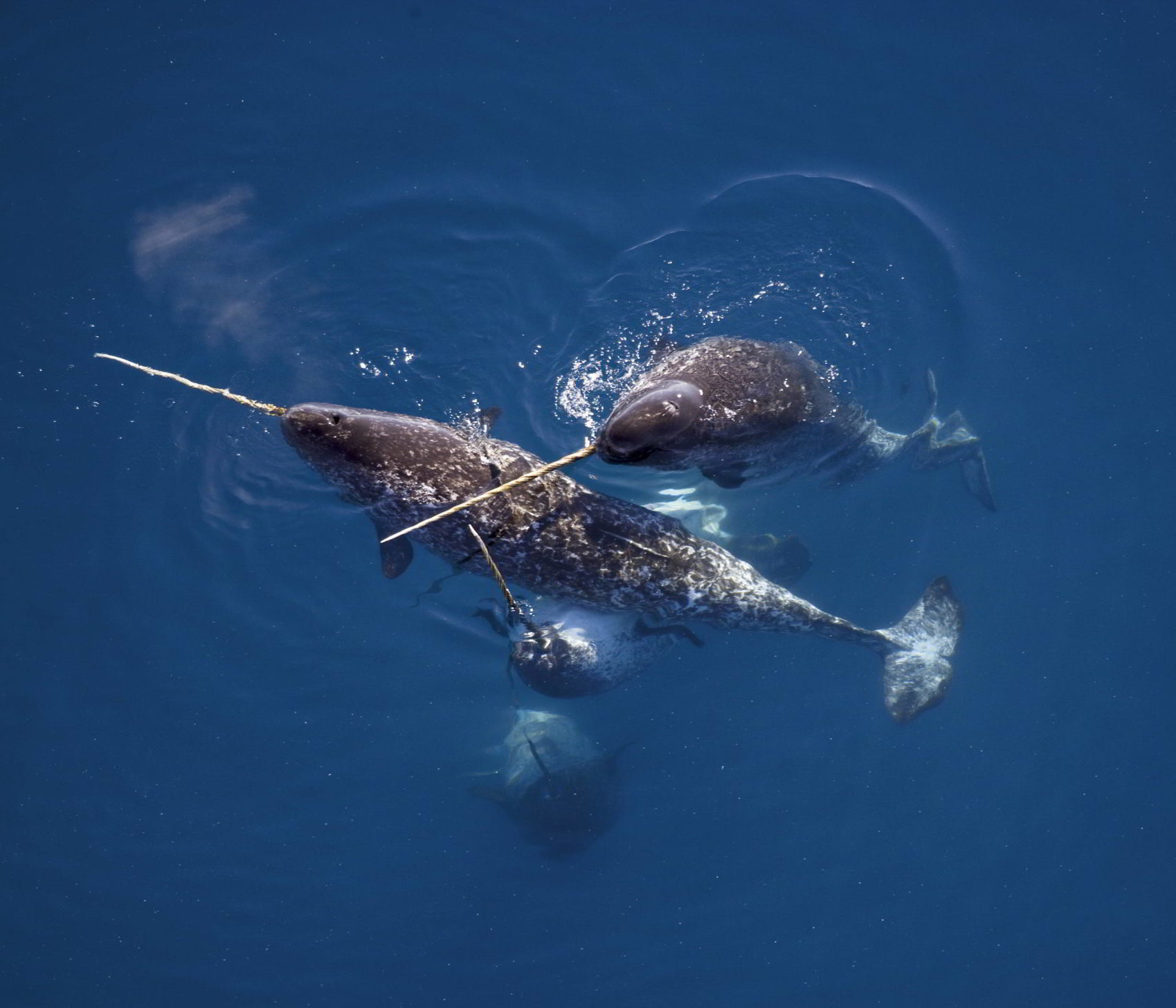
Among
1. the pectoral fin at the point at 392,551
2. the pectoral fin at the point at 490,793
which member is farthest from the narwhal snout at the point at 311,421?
the pectoral fin at the point at 490,793

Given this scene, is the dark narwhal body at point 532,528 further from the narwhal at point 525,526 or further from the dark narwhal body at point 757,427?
the dark narwhal body at point 757,427

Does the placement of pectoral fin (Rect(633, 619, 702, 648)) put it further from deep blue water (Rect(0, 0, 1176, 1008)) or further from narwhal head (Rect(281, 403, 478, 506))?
narwhal head (Rect(281, 403, 478, 506))

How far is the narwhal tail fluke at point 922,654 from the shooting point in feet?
29.7

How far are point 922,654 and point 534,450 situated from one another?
5479mm

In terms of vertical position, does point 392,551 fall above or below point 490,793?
above

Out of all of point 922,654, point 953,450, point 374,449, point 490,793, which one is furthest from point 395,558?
point 953,450

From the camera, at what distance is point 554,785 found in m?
9.03

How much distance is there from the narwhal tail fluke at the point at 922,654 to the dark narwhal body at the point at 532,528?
1.18m

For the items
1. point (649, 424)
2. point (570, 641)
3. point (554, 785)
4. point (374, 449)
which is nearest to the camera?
point (649, 424)

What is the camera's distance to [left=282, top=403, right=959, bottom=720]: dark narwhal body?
6.27 metres

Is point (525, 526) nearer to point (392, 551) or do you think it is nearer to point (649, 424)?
point (392, 551)

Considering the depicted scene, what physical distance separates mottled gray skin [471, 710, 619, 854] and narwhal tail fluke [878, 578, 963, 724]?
361cm

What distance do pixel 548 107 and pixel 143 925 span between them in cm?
1132

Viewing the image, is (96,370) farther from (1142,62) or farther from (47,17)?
(1142,62)
